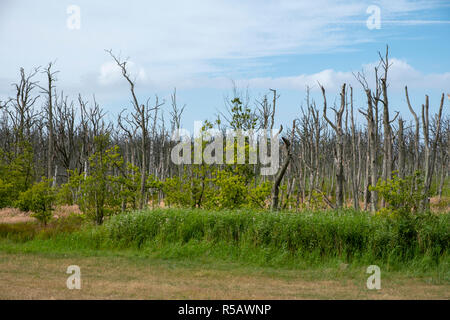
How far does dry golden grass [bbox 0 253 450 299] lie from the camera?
6.98m

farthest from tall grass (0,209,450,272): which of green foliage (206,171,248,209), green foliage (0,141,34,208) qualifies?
green foliage (0,141,34,208)

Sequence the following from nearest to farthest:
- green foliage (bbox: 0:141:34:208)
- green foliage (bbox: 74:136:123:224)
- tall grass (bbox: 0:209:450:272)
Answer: tall grass (bbox: 0:209:450:272) < green foliage (bbox: 74:136:123:224) < green foliage (bbox: 0:141:34:208)

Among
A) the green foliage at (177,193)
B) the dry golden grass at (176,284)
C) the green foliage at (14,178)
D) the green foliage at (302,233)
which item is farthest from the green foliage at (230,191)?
the green foliage at (14,178)

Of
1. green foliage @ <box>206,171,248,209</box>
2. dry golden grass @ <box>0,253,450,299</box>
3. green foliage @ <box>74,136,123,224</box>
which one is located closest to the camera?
dry golden grass @ <box>0,253,450,299</box>

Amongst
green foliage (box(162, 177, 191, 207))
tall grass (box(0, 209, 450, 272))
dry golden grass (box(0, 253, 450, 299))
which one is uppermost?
green foliage (box(162, 177, 191, 207))

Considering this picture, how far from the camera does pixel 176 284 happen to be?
307 inches

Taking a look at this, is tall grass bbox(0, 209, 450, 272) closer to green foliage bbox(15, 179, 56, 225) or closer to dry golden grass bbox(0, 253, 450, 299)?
dry golden grass bbox(0, 253, 450, 299)

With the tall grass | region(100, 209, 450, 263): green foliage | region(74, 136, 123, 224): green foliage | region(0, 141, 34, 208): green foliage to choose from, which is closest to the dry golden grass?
the tall grass

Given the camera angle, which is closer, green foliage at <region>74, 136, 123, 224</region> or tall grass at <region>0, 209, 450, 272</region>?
tall grass at <region>0, 209, 450, 272</region>

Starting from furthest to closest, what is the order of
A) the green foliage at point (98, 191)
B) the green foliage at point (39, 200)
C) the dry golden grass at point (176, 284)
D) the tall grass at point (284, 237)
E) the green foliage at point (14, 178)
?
Result: 1. the green foliage at point (14, 178)
2. the green foliage at point (39, 200)
3. the green foliage at point (98, 191)
4. the tall grass at point (284, 237)
5. the dry golden grass at point (176, 284)

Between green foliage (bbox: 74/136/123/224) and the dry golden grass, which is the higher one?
green foliage (bbox: 74/136/123/224)

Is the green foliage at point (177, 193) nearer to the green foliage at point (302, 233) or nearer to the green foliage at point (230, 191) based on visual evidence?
the green foliage at point (230, 191)

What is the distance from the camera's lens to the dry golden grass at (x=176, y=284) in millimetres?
6977
